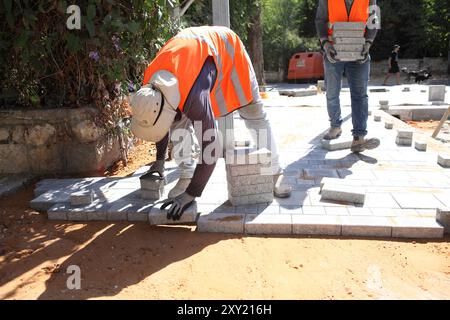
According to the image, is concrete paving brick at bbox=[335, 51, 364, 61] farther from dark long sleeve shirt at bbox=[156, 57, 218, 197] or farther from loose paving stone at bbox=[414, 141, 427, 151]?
dark long sleeve shirt at bbox=[156, 57, 218, 197]

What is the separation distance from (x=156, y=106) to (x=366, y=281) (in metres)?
1.70

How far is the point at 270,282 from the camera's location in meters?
2.39

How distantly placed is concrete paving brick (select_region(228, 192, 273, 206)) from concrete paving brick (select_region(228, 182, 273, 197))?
0.09 feet

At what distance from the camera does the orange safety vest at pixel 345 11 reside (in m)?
4.75

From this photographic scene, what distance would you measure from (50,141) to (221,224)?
2434 millimetres

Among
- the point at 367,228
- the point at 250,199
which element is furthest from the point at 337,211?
the point at 250,199

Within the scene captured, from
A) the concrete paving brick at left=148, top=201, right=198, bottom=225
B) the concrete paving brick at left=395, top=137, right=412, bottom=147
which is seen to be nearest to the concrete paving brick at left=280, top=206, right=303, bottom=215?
the concrete paving brick at left=148, top=201, right=198, bottom=225

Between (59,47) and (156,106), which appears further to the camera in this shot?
(59,47)

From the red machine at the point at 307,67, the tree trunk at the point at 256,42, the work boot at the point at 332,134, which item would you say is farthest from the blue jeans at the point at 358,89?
the red machine at the point at 307,67

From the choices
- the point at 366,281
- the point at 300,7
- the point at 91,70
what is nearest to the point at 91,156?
the point at 91,70

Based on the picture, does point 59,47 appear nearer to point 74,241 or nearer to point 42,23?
point 42,23

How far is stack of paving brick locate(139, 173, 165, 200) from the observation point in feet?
11.5

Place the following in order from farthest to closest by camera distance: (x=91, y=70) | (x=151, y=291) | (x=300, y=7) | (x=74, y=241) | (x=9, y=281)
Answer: (x=300, y=7) < (x=91, y=70) < (x=74, y=241) < (x=9, y=281) < (x=151, y=291)

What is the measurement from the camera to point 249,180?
329 cm
